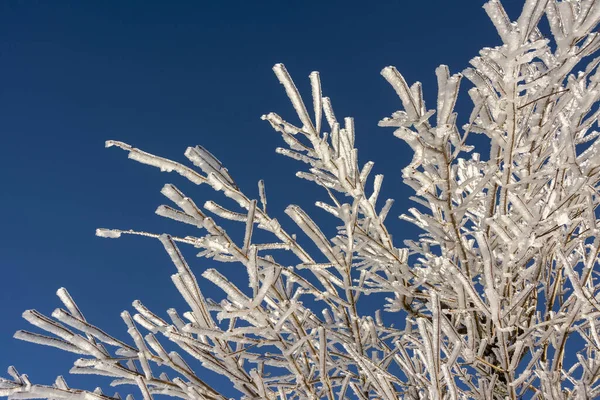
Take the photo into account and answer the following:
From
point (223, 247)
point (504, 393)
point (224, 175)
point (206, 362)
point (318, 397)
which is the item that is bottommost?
point (504, 393)

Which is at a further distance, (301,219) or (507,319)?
(507,319)

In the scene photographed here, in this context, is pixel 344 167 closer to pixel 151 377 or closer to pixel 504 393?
pixel 151 377

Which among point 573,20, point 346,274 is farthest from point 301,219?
point 573,20

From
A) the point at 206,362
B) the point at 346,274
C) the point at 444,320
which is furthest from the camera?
the point at 346,274

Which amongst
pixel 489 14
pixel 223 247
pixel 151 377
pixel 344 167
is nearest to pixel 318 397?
pixel 151 377

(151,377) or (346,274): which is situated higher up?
(346,274)

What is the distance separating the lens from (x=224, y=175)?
236 centimetres

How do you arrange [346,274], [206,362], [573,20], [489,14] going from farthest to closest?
[346,274]
[206,362]
[573,20]
[489,14]

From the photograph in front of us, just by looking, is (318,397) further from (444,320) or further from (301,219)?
(301,219)

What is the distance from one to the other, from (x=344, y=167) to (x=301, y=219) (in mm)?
328

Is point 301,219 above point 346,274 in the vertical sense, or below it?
above

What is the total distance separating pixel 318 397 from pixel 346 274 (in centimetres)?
73

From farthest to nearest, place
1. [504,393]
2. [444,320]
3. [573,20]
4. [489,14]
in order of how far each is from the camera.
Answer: [504,393] < [444,320] < [573,20] < [489,14]

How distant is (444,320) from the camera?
87.7 inches
